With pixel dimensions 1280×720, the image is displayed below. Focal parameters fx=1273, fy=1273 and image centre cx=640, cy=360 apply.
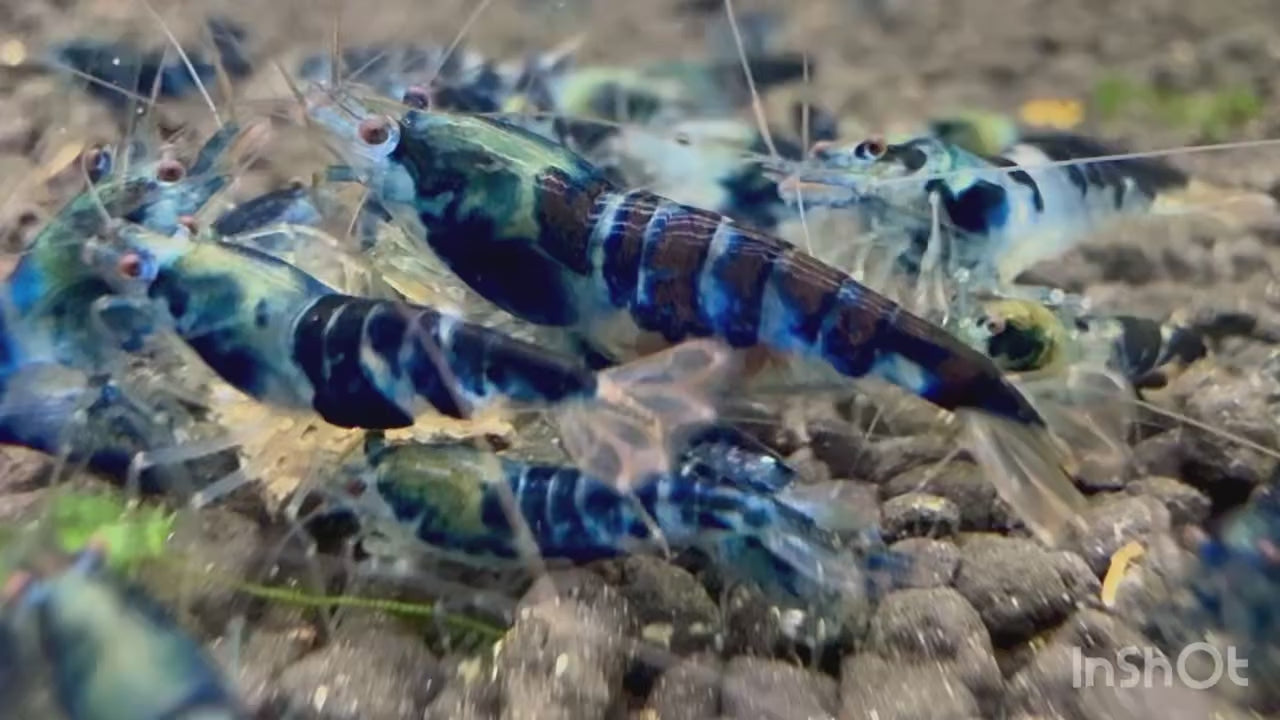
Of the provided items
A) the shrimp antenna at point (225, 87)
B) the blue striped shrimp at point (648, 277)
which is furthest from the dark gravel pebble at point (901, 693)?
the shrimp antenna at point (225, 87)

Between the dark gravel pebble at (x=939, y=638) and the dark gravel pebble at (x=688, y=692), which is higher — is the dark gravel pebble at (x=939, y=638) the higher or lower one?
the higher one

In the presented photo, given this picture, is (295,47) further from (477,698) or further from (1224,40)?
(1224,40)

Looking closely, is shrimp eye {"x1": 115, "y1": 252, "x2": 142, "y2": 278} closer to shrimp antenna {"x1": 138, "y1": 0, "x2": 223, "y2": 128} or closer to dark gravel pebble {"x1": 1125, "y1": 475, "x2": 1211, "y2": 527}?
shrimp antenna {"x1": 138, "y1": 0, "x2": 223, "y2": 128}

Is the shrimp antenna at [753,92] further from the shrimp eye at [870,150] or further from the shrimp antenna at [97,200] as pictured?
the shrimp antenna at [97,200]

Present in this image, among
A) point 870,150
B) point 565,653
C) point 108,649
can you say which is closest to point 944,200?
point 870,150

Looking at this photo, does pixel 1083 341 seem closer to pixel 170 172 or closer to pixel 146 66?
pixel 170 172

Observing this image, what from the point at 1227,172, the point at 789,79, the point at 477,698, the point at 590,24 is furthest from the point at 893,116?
the point at 477,698
